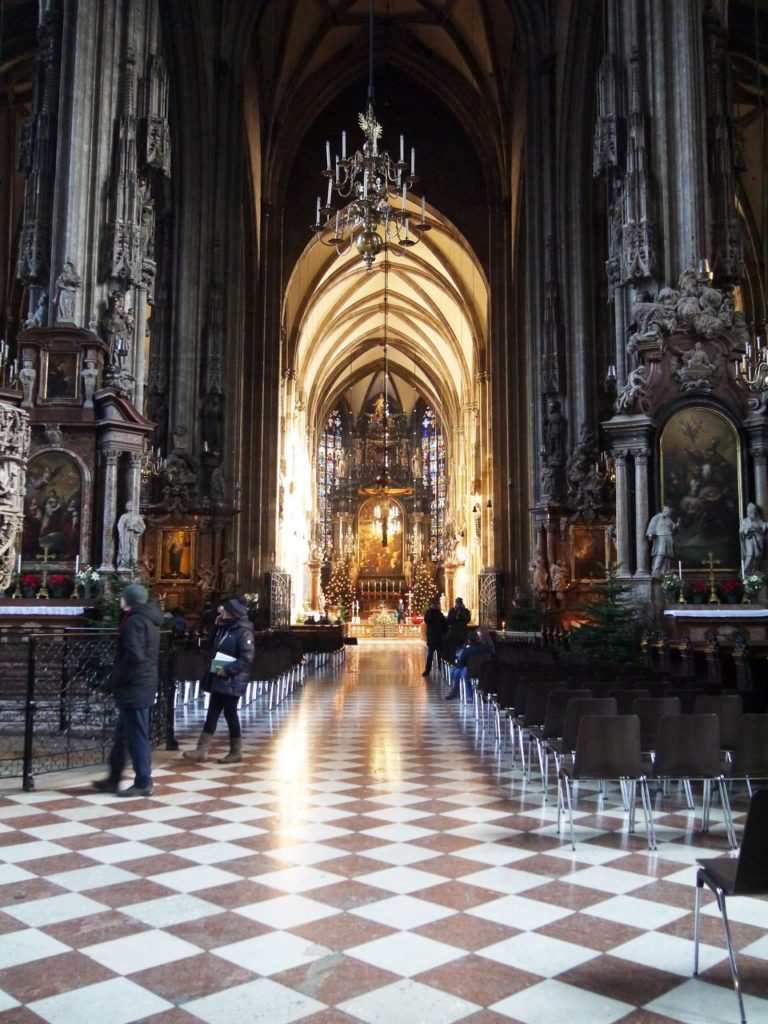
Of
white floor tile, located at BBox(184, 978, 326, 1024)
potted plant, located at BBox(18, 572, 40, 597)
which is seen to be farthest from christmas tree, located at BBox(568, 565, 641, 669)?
white floor tile, located at BBox(184, 978, 326, 1024)

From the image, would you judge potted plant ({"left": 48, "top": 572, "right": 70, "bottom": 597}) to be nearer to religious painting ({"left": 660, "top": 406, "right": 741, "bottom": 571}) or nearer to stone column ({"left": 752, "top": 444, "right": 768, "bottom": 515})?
religious painting ({"left": 660, "top": 406, "right": 741, "bottom": 571})

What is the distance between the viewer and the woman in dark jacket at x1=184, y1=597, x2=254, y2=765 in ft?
27.0

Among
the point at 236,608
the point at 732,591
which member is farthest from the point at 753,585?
the point at 236,608

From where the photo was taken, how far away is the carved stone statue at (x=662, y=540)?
14078mm

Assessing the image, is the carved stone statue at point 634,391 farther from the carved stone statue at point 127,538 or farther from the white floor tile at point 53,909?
the white floor tile at point 53,909

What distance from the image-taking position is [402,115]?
3556 centimetres

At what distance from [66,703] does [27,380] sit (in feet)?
25.2

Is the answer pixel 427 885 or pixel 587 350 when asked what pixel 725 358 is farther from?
pixel 427 885

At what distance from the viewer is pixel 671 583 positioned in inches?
539

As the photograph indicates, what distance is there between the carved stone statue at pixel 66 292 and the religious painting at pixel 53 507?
224 cm

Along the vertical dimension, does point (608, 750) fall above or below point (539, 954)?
above

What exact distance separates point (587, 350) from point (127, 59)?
12.6 meters

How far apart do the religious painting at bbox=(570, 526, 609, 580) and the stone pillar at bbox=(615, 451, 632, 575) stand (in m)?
7.02

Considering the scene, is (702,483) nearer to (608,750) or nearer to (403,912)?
(608,750)
